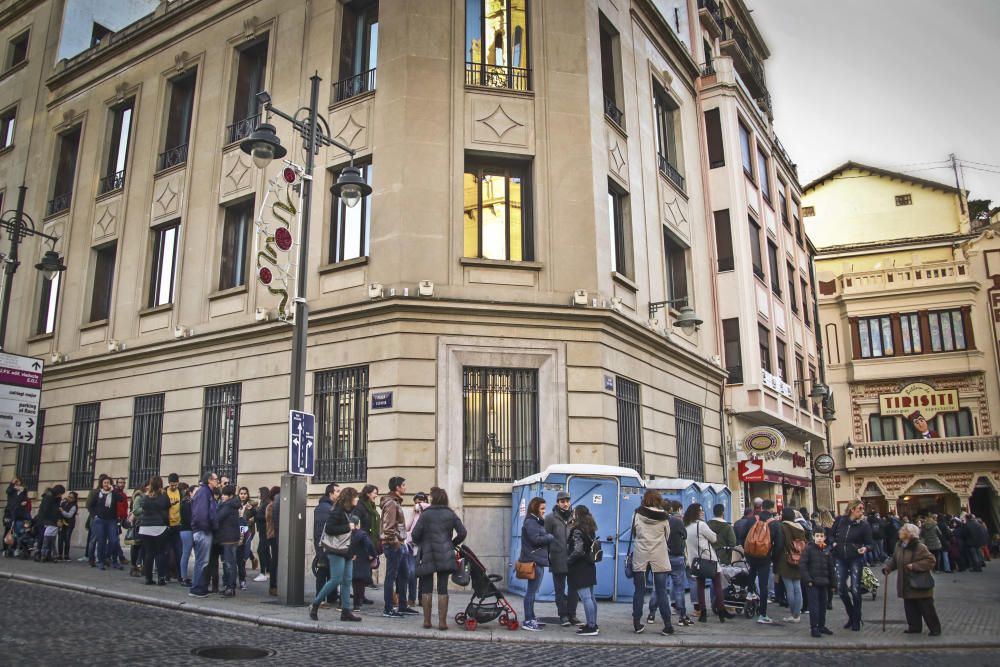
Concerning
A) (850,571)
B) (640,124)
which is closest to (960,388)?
(640,124)

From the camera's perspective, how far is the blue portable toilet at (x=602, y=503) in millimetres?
13156

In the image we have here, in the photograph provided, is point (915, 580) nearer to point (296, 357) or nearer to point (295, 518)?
point (295, 518)

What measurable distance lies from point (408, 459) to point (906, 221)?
137 ft

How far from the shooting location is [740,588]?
513 inches

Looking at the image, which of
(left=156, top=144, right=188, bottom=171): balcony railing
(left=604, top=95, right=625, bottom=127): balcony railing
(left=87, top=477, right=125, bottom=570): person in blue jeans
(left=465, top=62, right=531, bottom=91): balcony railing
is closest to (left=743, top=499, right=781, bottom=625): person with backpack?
(left=604, top=95, right=625, bottom=127): balcony railing

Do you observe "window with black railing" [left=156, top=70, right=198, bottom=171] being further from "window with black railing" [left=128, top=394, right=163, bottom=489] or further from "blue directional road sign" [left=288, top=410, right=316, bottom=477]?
"blue directional road sign" [left=288, top=410, right=316, bottom=477]

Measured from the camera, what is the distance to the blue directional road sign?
11.1 meters

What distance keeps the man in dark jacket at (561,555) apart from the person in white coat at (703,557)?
6.96 ft

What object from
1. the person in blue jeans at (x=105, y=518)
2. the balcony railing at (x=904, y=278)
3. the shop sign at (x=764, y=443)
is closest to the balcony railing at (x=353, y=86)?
the person in blue jeans at (x=105, y=518)

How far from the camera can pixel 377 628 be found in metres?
9.82

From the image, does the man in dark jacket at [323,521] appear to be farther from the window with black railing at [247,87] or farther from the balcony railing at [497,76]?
the window with black railing at [247,87]

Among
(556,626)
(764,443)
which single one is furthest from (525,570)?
(764,443)

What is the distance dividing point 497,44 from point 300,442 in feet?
33.5

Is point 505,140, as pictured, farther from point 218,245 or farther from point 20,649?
point 20,649
